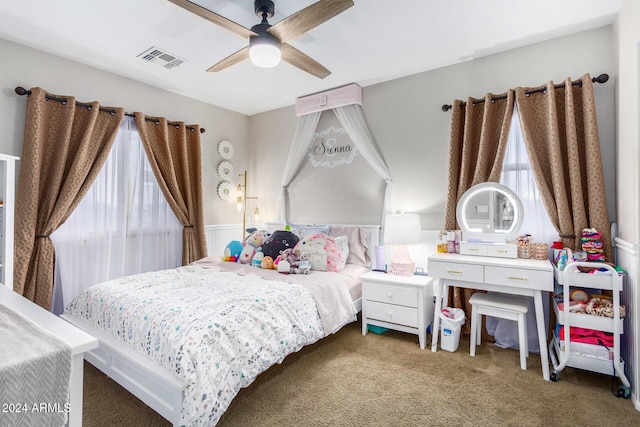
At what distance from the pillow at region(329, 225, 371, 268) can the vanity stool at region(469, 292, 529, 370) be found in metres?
1.26

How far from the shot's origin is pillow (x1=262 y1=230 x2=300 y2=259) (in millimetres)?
3365

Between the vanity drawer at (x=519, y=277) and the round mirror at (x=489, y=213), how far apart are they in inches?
18.8

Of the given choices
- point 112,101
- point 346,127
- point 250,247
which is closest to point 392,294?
point 250,247

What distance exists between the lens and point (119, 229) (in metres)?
3.64

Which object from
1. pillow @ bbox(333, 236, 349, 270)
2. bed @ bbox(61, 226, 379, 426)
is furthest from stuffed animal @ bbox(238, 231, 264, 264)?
pillow @ bbox(333, 236, 349, 270)

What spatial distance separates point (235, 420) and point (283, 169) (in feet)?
11.1

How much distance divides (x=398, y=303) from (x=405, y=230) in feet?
2.34

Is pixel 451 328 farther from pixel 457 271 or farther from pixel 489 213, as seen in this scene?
pixel 489 213

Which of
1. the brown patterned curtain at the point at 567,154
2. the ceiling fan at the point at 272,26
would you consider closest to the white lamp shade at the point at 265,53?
the ceiling fan at the point at 272,26

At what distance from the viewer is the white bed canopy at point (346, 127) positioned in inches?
148

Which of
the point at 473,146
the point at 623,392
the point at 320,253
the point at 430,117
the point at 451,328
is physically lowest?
the point at 623,392

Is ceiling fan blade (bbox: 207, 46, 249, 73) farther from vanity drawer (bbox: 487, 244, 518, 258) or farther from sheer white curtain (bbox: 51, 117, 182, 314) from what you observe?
vanity drawer (bbox: 487, 244, 518, 258)

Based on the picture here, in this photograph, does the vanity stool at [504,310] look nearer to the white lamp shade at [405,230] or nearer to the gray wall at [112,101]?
the white lamp shade at [405,230]

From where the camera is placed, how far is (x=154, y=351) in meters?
1.87
